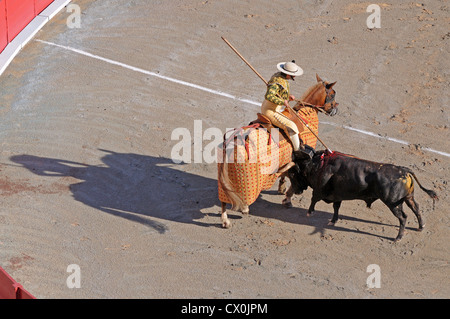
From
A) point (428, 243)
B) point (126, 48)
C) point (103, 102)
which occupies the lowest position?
point (428, 243)

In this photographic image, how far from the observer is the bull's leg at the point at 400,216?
11.8m

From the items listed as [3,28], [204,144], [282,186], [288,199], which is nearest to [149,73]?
[204,144]

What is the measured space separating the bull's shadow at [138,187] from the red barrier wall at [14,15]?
359cm

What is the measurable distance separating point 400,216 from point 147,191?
3714mm

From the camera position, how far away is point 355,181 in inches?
464

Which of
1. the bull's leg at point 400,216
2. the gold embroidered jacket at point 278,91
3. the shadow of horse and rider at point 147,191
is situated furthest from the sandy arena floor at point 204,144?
the gold embroidered jacket at point 278,91

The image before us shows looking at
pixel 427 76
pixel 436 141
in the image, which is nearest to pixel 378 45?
pixel 427 76

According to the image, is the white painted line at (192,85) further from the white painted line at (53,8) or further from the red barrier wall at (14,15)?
the white painted line at (53,8)

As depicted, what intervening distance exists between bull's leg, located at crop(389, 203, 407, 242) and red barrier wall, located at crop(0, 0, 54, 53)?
27.0 ft

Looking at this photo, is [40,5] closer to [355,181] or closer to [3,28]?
[3,28]

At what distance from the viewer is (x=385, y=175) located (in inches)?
458

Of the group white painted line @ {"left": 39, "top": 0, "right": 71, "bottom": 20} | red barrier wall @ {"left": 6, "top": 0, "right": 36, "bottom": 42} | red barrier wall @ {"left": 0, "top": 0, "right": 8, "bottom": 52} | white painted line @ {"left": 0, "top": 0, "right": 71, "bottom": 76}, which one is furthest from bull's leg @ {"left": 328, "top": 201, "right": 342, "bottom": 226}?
white painted line @ {"left": 39, "top": 0, "right": 71, "bottom": 20}

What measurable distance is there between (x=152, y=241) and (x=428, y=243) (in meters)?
3.77

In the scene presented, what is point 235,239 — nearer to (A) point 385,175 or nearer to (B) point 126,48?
(A) point 385,175
